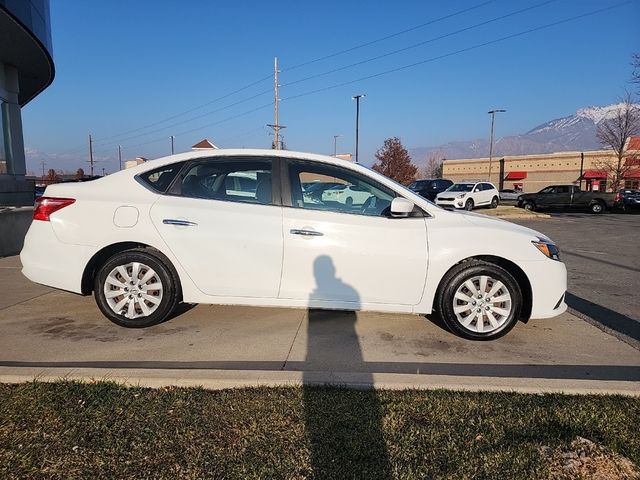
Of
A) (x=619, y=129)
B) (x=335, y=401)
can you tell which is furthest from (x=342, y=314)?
(x=619, y=129)

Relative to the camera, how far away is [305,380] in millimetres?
3051

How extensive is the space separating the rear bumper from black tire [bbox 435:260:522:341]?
3.41m

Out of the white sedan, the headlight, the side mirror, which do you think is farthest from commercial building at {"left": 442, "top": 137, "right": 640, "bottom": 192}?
the side mirror

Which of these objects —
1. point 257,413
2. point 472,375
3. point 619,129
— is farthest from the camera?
point 619,129

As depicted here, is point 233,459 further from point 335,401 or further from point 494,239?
point 494,239

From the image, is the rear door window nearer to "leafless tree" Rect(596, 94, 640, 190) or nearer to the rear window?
the rear window

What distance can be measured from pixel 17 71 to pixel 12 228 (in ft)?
40.2

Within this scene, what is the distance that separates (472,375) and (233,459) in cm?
205

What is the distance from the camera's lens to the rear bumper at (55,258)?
4230mm

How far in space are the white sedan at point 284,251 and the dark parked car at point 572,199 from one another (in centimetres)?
2785

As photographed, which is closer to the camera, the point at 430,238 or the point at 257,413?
the point at 257,413

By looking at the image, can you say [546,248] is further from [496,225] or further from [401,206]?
[401,206]

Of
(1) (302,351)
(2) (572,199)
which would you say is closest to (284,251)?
(1) (302,351)

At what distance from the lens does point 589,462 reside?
2.25 metres
